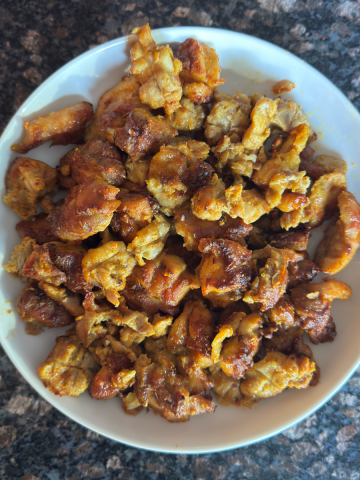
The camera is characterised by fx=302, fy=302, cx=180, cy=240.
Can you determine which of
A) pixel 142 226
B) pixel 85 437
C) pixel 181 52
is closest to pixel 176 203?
pixel 142 226

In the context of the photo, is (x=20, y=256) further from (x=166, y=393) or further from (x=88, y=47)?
(x=88, y=47)

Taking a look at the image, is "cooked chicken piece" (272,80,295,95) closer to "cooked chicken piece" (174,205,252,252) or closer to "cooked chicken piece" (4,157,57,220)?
"cooked chicken piece" (174,205,252,252)

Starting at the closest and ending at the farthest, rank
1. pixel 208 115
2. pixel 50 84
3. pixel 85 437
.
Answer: pixel 50 84, pixel 208 115, pixel 85 437

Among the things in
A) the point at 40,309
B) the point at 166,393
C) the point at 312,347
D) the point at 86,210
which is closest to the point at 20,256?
the point at 40,309

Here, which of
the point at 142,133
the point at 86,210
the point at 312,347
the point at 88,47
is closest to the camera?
the point at 86,210

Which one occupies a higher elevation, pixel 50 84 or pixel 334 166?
pixel 334 166

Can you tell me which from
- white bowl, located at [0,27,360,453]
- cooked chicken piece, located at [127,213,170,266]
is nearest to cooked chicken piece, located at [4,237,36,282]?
white bowl, located at [0,27,360,453]

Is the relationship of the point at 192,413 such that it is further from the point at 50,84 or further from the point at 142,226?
the point at 50,84
